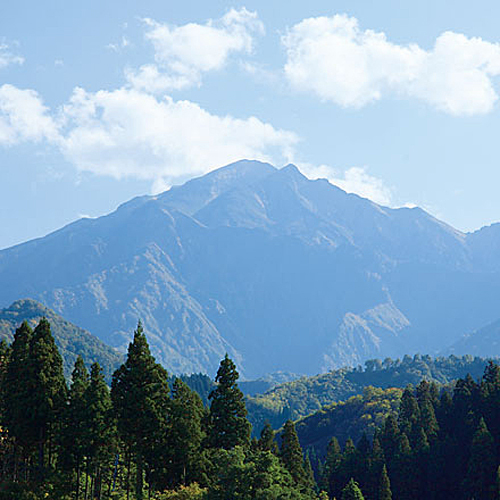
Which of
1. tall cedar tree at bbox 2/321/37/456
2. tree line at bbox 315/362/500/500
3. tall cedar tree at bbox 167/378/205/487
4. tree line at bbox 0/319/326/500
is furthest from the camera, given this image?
tree line at bbox 315/362/500/500

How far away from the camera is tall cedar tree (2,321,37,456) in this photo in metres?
65.4

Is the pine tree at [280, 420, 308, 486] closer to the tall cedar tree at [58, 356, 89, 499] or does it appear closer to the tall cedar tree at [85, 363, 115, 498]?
the tall cedar tree at [85, 363, 115, 498]

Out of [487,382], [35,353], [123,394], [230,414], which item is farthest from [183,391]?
[487,382]

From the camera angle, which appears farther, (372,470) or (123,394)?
(372,470)

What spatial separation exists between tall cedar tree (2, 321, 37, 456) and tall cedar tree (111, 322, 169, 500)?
838cm

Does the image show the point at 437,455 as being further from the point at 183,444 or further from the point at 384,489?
the point at 183,444

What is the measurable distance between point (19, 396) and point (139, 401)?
38.3ft

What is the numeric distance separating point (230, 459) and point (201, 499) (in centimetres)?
485

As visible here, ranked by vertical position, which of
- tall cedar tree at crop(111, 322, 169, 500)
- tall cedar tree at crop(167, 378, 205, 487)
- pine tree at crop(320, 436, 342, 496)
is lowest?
pine tree at crop(320, 436, 342, 496)

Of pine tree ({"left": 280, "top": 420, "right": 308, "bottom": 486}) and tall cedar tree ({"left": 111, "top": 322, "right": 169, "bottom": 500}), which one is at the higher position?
tall cedar tree ({"left": 111, "top": 322, "right": 169, "bottom": 500})

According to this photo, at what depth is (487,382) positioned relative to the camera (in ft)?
415

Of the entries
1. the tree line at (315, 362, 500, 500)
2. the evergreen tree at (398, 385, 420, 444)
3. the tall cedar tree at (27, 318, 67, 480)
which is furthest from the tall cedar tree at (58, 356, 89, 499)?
the evergreen tree at (398, 385, 420, 444)

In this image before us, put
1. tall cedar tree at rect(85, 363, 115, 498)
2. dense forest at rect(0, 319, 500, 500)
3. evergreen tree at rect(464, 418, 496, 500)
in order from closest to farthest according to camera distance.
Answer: dense forest at rect(0, 319, 500, 500)
tall cedar tree at rect(85, 363, 115, 498)
evergreen tree at rect(464, 418, 496, 500)

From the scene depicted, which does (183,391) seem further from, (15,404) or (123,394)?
(15,404)
